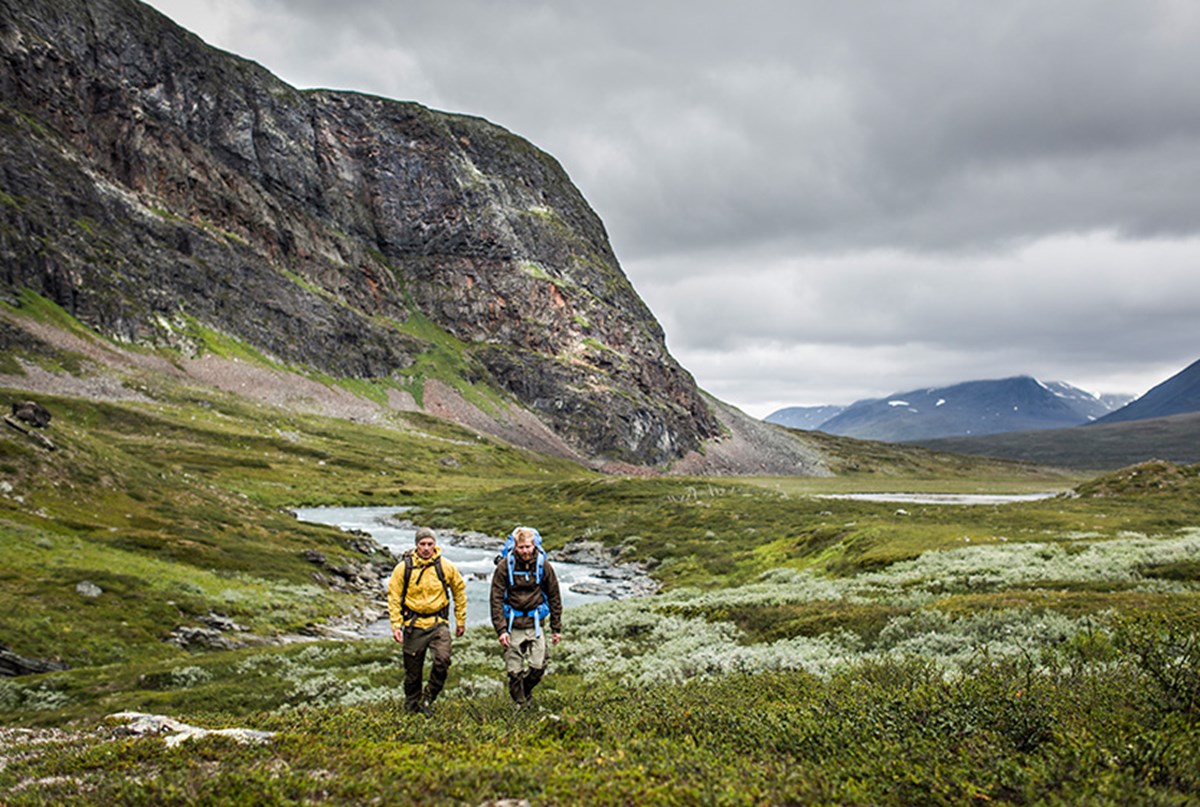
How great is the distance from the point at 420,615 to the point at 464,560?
48.9 meters

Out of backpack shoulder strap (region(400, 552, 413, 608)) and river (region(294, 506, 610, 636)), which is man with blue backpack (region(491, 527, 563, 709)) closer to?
backpack shoulder strap (region(400, 552, 413, 608))

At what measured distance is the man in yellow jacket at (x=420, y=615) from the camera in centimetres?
1437

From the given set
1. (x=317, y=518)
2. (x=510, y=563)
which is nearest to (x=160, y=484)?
(x=317, y=518)

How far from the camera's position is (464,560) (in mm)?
61312

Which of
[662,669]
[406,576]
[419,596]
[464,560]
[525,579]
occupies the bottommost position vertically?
[464,560]

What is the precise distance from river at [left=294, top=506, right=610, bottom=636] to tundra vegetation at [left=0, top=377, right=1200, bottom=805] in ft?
21.6

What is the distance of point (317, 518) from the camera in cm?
8088

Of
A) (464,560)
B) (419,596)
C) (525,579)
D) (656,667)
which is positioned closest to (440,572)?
(419,596)

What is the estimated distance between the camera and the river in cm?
4291

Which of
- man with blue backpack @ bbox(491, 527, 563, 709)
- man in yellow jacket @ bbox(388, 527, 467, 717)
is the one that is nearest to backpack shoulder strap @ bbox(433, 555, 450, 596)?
man in yellow jacket @ bbox(388, 527, 467, 717)

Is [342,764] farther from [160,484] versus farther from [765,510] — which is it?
[765,510]

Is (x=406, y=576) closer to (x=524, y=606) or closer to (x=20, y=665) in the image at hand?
(x=524, y=606)

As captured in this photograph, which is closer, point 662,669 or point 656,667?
point 662,669

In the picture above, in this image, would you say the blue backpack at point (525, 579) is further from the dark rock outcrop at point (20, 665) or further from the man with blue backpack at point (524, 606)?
the dark rock outcrop at point (20, 665)
